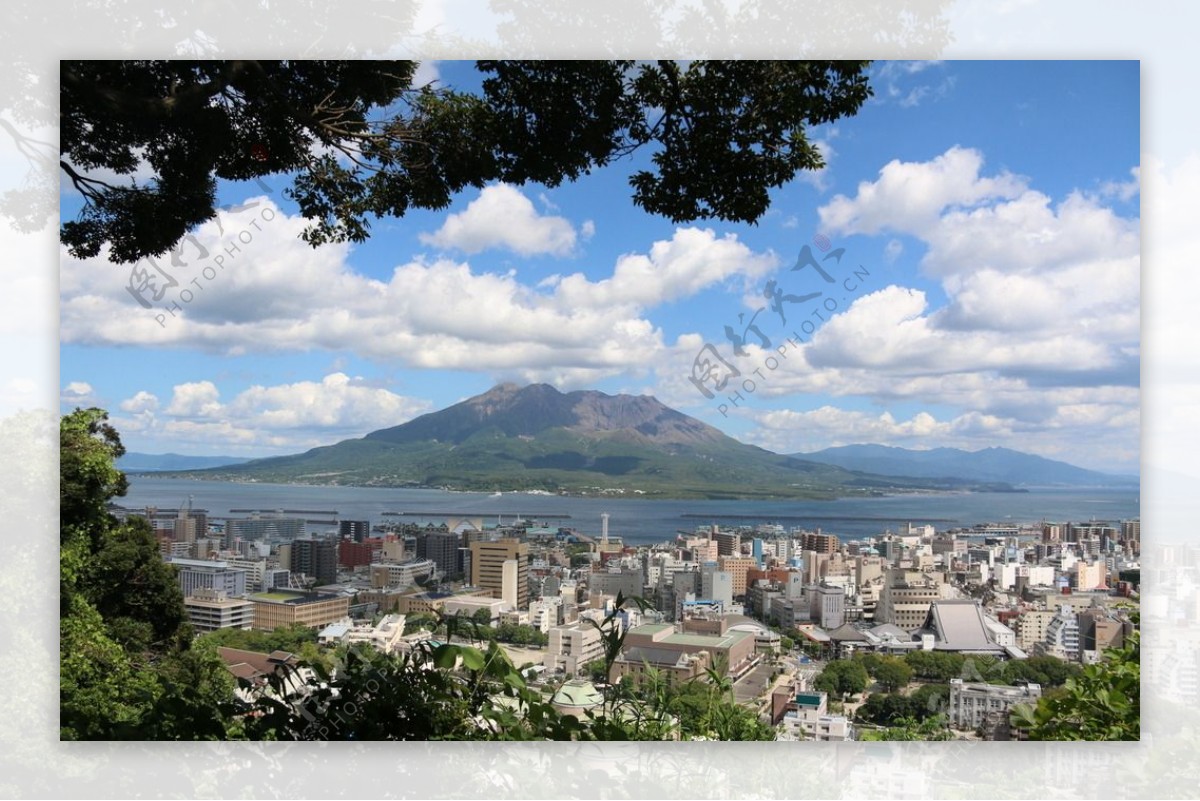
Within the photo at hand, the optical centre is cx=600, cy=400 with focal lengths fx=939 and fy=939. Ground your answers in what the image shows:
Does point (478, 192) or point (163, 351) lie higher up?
point (478, 192)

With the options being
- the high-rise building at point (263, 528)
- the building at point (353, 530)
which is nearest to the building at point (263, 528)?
the high-rise building at point (263, 528)

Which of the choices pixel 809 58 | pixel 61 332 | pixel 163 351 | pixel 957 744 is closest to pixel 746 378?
pixel 809 58

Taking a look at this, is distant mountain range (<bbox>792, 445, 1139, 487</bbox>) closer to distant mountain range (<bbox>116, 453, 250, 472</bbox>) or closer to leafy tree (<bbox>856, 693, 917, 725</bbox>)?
leafy tree (<bbox>856, 693, 917, 725</bbox>)

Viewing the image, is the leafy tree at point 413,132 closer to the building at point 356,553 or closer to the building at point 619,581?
the building at point 356,553

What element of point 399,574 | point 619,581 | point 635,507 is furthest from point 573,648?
point 399,574

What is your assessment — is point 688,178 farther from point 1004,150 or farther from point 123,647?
point 123,647

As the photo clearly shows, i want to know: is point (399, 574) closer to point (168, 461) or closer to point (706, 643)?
point (168, 461)

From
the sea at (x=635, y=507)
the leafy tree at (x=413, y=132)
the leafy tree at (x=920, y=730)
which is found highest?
the leafy tree at (x=413, y=132)
